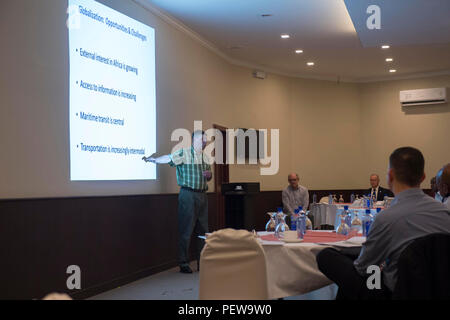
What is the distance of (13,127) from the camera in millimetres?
4500

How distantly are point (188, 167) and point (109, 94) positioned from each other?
1606 mm

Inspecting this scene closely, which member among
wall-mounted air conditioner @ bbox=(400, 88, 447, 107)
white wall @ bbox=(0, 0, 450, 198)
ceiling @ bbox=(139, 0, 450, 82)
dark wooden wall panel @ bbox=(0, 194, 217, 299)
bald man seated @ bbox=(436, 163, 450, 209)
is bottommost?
dark wooden wall panel @ bbox=(0, 194, 217, 299)

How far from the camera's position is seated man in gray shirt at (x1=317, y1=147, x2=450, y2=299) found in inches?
111

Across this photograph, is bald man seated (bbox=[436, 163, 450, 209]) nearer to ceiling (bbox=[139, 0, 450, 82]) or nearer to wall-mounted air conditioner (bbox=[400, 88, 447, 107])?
ceiling (bbox=[139, 0, 450, 82])

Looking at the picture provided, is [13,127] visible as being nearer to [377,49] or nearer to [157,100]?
[157,100]

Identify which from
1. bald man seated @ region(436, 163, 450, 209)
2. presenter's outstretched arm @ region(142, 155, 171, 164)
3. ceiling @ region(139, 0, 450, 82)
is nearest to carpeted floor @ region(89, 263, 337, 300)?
bald man seated @ region(436, 163, 450, 209)

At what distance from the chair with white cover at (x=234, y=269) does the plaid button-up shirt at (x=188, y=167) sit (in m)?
4.33

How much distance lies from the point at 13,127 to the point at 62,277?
1488 mm

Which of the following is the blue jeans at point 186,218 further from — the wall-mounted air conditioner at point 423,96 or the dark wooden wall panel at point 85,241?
the wall-mounted air conditioner at point 423,96

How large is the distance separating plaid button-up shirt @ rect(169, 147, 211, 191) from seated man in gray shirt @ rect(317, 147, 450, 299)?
4025 mm

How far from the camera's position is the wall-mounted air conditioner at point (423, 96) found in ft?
38.8
